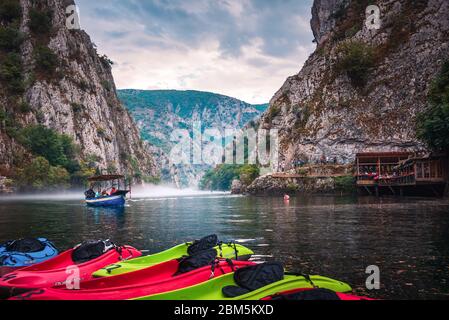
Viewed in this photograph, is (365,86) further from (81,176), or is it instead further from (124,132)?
(124,132)

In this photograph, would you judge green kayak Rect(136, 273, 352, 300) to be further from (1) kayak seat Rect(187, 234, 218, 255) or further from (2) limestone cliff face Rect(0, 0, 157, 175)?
(2) limestone cliff face Rect(0, 0, 157, 175)

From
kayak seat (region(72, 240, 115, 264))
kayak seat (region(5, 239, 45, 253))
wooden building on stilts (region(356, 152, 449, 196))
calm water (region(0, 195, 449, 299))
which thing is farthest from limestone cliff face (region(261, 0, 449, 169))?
kayak seat (region(5, 239, 45, 253))

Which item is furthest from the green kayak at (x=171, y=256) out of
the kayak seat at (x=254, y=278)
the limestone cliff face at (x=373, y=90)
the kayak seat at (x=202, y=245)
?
the limestone cliff face at (x=373, y=90)

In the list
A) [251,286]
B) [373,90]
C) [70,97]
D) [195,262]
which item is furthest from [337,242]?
[70,97]

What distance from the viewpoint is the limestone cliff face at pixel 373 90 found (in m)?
81.0

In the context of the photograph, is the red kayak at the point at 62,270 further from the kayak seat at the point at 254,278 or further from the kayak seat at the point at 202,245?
the kayak seat at the point at 254,278

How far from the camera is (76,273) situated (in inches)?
416

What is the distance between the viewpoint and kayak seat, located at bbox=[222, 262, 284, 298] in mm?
7188

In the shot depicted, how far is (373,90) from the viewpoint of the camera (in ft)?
288

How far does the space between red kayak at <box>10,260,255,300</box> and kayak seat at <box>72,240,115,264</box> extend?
3148 millimetres

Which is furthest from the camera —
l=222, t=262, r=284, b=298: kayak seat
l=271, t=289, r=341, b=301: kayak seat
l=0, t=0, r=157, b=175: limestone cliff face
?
l=0, t=0, r=157, b=175: limestone cliff face

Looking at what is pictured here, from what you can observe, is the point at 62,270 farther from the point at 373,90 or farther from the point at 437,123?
the point at 373,90

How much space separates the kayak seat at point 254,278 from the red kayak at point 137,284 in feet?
3.86
